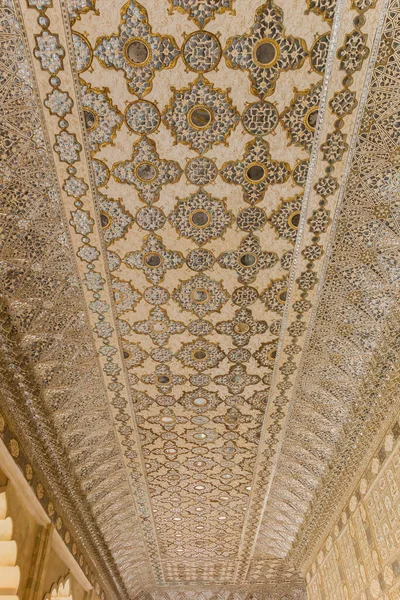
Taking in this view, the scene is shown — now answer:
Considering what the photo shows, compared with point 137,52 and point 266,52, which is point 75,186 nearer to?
point 137,52

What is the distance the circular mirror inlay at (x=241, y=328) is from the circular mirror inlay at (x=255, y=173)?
154 cm

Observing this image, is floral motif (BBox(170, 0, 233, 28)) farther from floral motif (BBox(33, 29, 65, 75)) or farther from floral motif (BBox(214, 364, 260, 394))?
floral motif (BBox(214, 364, 260, 394))

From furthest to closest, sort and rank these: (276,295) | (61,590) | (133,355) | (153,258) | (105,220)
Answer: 1. (61,590)
2. (133,355)
3. (276,295)
4. (153,258)
5. (105,220)

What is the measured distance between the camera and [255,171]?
11.3 ft

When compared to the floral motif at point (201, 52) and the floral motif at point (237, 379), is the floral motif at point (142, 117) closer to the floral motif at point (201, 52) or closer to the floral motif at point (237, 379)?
the floral motif at point (201, 52)

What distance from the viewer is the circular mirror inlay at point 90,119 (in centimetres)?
307

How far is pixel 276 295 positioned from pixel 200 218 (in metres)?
1.05

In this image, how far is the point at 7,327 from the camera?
3941 mm

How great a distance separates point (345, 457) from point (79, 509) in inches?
138

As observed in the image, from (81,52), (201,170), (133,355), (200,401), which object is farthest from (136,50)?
(200,401)

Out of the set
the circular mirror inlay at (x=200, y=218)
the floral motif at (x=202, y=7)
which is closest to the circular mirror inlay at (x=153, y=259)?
the circular mirror inlay at (x=200, y=218)

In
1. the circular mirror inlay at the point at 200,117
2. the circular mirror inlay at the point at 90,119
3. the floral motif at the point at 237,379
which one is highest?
the circular mirror inlay at the point at 200,117

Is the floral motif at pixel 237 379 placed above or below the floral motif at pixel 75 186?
below

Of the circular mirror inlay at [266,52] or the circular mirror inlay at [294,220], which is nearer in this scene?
the circular mirror inlay at [266,52]
